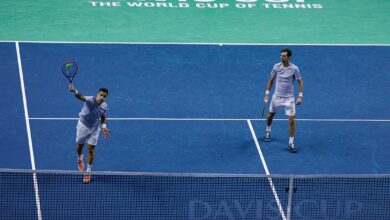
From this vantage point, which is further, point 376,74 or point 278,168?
point 376,74

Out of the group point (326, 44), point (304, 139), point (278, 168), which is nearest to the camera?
point (278, 168)

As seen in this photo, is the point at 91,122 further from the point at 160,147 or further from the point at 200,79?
the point at 200,79

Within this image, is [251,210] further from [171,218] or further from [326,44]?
[326,44]

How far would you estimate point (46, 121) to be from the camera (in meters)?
17.9

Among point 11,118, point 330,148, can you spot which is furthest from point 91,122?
point 330,148

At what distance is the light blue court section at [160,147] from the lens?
16.2 m

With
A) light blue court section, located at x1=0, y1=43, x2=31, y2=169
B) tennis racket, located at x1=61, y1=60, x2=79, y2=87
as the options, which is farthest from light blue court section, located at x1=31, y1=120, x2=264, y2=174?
tennis racket, located at x1=61, y1=60, x2=79, y2=87

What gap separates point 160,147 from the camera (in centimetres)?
1703

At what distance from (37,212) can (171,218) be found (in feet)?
7.58

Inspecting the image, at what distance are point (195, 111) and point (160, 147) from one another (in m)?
2.03

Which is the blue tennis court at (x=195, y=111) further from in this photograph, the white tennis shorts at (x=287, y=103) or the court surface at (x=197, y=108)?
the white tennis shorts at (x=287, y=103)

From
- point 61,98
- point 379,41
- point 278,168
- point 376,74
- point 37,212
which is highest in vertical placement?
point 379,41

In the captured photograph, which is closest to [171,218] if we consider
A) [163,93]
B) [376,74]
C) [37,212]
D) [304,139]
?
[37,212]

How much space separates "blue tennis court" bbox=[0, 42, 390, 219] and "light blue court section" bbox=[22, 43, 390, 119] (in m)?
0.03
